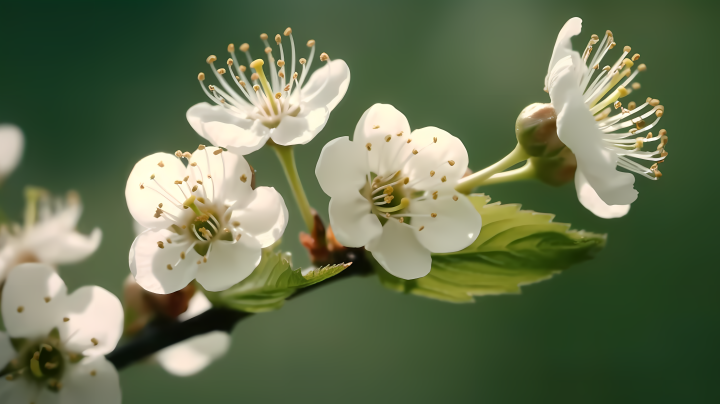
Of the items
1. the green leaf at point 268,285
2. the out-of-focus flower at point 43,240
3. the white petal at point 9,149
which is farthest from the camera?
the white petal at point 9,149

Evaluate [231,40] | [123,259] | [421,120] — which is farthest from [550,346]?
[231,40]

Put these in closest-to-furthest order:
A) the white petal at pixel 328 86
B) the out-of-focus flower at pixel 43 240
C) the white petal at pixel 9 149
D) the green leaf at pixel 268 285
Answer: the green leaf at pixel 268 285 → the white petal at pixel 328 86 → the out-of-focus flower at pixel 43 240 → the white petal at pixel 9 149

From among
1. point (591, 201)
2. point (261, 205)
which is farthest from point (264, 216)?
point (591, 201)

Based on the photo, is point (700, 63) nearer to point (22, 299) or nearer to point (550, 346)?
point (550, 346)

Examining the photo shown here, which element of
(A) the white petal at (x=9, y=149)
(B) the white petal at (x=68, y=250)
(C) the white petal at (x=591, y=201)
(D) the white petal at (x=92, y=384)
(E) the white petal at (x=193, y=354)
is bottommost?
(E) the white petal at (x=193, y=354)

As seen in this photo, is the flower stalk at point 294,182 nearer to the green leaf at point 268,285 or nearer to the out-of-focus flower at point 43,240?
the green leaf at point 268,285

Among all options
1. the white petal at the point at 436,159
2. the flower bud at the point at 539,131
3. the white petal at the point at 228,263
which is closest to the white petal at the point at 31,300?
the white petal at the point at 228,263
